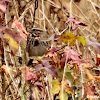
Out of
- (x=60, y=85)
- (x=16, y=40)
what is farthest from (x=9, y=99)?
(x=16, y=40)

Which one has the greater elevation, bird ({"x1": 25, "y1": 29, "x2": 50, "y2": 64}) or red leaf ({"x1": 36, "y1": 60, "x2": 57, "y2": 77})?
bird ({"x1": 25, "y1": 29, "x2": 50, "y2": 64})

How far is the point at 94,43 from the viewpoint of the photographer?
2.11 feet

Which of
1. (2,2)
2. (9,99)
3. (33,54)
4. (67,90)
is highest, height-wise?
(2,2)

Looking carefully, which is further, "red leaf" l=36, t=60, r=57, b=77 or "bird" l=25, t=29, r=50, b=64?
"bird" l=25, t=29, r=50, b=64

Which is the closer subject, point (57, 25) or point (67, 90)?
point (67, 90)

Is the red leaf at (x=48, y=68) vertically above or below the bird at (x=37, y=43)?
below

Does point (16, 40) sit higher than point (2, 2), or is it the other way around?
point (2, 2)

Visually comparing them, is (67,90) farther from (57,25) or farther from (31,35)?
(57,25)

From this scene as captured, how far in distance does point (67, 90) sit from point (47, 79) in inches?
13.9

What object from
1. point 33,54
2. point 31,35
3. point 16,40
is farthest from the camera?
point 33,54

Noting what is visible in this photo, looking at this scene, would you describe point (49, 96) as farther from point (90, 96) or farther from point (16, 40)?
point (16, 40)

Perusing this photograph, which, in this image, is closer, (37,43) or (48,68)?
(48,68)

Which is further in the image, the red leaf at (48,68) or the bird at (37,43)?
the bird at (37,43)

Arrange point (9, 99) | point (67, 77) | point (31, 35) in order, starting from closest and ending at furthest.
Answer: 1. point (67, 77)
2. point (31, 35)
3. point (9, 99)
